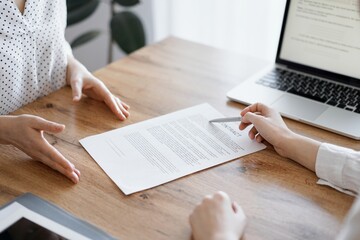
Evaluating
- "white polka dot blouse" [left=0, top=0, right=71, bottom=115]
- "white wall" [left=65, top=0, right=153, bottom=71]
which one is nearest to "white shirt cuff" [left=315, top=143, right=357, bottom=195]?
"white polka dot blouse" [left=0, top=0, right=71, bottom=115]

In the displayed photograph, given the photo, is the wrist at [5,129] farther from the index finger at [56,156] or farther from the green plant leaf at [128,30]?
the green plant leaf at [128,30]

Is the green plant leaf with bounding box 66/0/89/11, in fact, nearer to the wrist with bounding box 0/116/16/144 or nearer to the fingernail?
the wrist with bounding box 0/116/16/144

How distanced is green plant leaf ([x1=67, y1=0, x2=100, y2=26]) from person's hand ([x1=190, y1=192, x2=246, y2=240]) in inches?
56.2

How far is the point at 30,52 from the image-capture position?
1081 millimetres

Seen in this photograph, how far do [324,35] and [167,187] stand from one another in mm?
649

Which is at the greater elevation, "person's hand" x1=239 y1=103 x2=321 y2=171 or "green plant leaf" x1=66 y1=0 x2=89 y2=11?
"green plant leaf" x1=66 y1=0 x2=89 y2=11

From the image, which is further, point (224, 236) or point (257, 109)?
point (257, 109)

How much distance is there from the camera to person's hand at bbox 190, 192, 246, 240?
2.27 feet

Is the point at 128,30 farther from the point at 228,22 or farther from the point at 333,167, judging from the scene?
the point at 333,167

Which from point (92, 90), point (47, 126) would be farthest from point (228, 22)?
point (47, 126)

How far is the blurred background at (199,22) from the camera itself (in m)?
1.83

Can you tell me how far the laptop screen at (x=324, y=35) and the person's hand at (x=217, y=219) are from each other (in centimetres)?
61

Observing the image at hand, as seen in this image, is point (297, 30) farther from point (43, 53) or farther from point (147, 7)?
A: point (147, 7)

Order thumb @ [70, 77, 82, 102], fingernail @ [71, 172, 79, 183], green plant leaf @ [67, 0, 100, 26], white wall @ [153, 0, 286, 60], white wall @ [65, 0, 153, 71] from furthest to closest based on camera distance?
white wall @ [65, 0, 153, 71], green plant leaf @ [67, 0, 100, 26], white wall @ [153, 0, 286, 60], thumb @ [70, 77, 82, 102], fingernail @ [71, 172, 79, 183]
